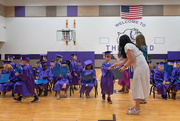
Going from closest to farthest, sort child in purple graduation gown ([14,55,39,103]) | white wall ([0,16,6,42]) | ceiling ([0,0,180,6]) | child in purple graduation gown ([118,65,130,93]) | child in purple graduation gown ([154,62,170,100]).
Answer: child in purple graduation gown ([14,55,39,103]) → child in purple graduation gown ([154,62,170,100]) → child in purple graduation gown ([118,65,130,93]) → white wall ([0,16,6,42]) → ceiling ([0,0,180,6])

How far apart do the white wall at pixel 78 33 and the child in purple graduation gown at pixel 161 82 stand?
11.0 m

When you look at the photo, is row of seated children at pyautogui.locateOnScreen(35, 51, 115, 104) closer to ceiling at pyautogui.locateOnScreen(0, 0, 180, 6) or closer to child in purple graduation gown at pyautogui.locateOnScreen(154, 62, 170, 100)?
child in purple graduation gown at pyautogui.locateOnScreen(154, 62, 170, 100)

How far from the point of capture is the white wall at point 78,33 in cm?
1706

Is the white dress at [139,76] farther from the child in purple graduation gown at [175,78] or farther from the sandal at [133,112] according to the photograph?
the child in purple graduation gown at [175,78]

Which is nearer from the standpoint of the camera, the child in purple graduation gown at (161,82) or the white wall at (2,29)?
the child in purple graduation gown at (161,82)

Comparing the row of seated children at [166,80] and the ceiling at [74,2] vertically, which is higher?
the ceiling at [74,2]

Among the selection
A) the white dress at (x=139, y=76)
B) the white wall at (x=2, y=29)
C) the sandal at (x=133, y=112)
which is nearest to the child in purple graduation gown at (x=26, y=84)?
the sandal at (x=133, y=112)

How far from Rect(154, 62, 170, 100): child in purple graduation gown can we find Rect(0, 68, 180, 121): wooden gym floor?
0.85ft

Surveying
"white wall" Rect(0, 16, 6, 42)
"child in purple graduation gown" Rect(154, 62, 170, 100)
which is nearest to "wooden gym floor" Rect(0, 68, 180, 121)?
"child in purple graduation gown" Rect(154, 62, 170, 100)

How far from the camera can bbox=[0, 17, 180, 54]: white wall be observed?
56.0 ft

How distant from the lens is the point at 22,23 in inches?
687

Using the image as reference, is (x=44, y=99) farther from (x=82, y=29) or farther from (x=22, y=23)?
(x=22, y=23)

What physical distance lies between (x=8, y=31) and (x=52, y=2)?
4895 millimetres

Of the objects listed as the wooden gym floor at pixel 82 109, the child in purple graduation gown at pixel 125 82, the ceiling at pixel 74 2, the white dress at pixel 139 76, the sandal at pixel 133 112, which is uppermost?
the ceiling at pixel 74 2
